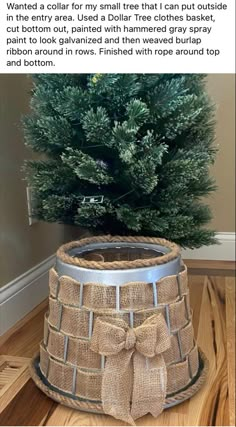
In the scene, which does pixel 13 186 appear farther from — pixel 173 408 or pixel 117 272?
pixel 173 408

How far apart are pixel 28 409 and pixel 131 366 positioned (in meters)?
0.19

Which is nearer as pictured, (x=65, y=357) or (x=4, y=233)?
(x=65, y=357)

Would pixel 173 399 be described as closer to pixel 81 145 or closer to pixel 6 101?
pixel 81 145

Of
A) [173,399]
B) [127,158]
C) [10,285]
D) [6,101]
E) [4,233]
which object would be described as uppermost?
[6,101]

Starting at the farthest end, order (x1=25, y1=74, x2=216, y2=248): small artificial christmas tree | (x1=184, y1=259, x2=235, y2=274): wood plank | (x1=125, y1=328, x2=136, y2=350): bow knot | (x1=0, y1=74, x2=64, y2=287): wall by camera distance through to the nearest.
A: (x1=184, y1=259, x2=235, y2=274): wood plank
(x1=0, y1=74, x2=64, y2=287): wall
(x1=25, y1=74, x2=216, y2=248): small artificial christmas tree
(x1=125, y1=328, x2=136, y2=350): bow knot

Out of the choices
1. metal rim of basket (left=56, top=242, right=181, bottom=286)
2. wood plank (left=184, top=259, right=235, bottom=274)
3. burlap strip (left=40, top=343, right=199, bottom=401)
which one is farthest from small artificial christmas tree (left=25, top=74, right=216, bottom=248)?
wood plank (left=184, top=259, right=235, bottom=274)

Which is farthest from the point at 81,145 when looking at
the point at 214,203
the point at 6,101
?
the point at 214,203

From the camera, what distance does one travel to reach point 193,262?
1538 millimetres

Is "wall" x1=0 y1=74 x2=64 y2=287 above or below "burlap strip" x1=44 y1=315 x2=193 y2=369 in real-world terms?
above

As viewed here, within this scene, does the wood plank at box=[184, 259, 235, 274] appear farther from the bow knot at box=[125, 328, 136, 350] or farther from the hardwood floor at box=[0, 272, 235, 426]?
the bow knot at box=[125, 328, 136, 350]

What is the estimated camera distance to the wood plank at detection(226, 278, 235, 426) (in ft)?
2.31

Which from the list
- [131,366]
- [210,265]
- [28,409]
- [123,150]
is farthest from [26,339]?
[210,265]

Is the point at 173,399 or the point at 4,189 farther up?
the point at 4,189
